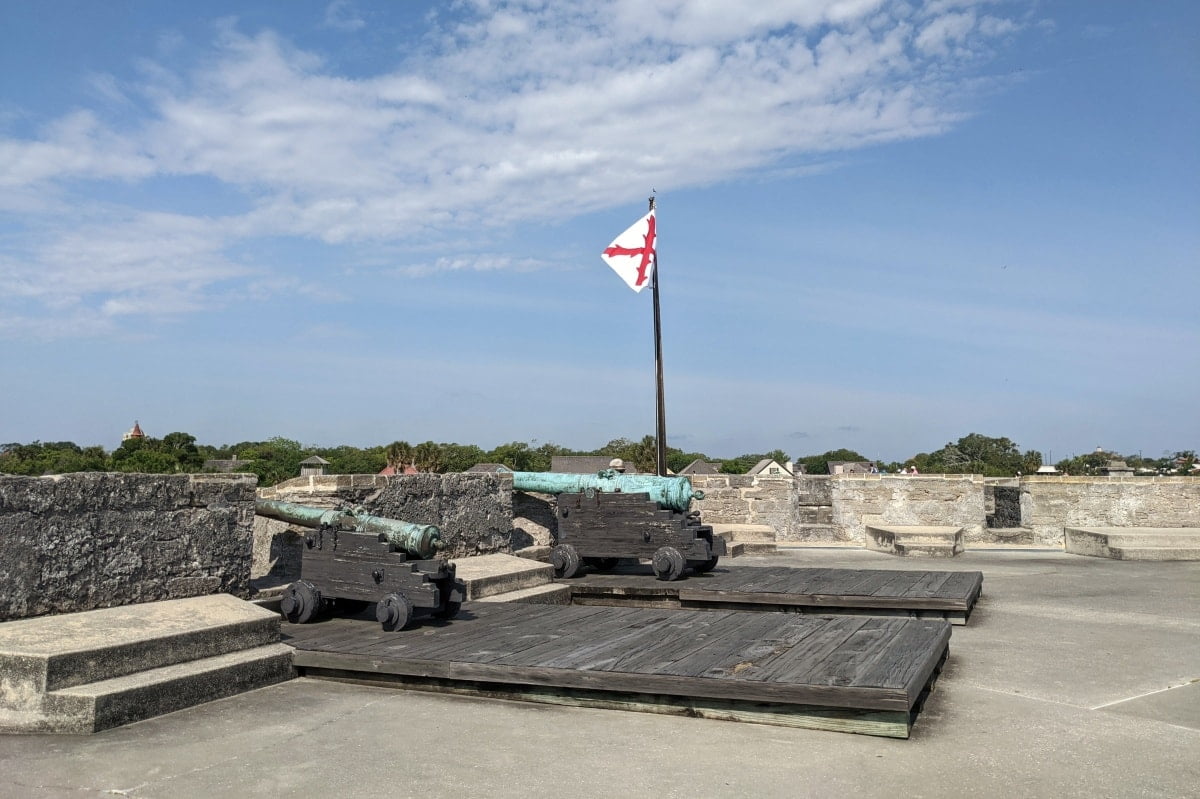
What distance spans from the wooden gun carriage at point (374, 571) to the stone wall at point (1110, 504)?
385 inches

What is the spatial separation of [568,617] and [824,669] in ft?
7.66

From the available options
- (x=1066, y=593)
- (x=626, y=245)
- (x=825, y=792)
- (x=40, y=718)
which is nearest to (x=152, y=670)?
(x=40, y=718)

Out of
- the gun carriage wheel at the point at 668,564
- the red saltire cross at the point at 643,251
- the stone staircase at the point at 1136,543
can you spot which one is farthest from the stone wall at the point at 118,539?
the stone staircase at the point at 1136,543

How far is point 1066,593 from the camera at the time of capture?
899 cm

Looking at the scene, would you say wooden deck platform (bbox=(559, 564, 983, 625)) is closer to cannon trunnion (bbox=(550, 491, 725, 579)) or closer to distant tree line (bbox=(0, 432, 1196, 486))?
cannon trunnion (bbox=(550, 491, 725, 579))

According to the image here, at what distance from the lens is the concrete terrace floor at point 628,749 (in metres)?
3.66

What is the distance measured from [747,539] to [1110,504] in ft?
16.7

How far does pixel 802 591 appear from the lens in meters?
8.05

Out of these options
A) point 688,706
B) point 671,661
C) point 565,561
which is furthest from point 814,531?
point 688,706

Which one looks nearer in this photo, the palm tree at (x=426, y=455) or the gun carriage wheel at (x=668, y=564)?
the gun carriage wheel at (x=668, y=564)

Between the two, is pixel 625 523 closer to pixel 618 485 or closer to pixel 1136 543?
pixel 618 485

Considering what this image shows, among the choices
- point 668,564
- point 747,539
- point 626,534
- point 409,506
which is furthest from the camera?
point 747,539

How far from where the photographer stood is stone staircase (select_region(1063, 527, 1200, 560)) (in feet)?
37.2

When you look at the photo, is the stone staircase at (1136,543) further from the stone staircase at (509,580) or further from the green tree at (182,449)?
the green tree at (182,449)
